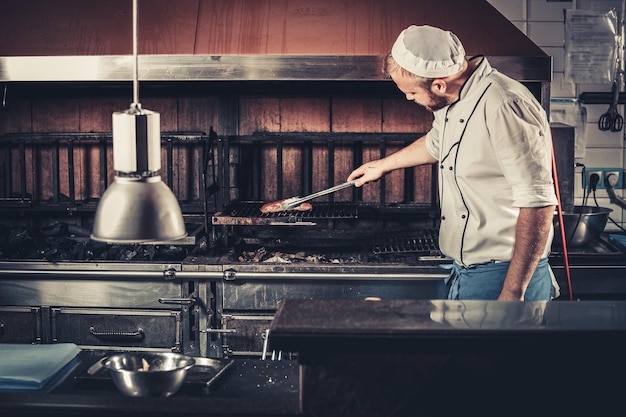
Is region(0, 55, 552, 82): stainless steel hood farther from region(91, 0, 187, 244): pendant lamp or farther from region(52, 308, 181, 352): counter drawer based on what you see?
region(91, 0, 187, 244): pendant lamp

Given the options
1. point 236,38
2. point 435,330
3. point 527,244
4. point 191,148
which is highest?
point 236,38

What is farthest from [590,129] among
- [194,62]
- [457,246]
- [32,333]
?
[32,333]

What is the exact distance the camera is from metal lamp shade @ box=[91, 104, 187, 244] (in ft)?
5.38

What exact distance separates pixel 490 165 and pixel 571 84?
181 cm

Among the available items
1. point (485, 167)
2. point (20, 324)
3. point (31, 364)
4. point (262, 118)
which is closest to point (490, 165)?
point (485, 167)

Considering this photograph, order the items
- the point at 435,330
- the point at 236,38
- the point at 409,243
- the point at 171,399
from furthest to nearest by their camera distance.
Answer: the point at 409,243 < the point at 236,38 < the point at 171,399 < the point at 435,330

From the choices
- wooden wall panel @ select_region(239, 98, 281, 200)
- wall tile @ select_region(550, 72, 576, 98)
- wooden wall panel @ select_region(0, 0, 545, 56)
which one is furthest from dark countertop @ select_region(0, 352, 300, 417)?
wall tile @ select_region(550, 72, 576, 98)

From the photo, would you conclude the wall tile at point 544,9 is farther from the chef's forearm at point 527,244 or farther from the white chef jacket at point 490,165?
the chef's forearm at point 527,244

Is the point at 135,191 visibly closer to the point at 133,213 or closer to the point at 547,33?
the point at 133,213

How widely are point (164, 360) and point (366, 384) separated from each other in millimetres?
586

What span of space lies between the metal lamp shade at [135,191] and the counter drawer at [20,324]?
1846mm

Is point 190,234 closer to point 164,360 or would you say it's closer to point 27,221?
point 27,221

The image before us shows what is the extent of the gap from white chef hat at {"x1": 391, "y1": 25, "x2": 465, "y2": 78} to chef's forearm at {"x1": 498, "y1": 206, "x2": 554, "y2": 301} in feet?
1.70

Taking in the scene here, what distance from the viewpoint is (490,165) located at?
245cm
